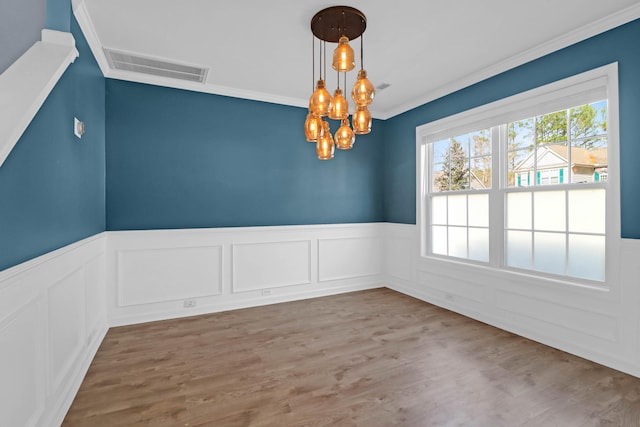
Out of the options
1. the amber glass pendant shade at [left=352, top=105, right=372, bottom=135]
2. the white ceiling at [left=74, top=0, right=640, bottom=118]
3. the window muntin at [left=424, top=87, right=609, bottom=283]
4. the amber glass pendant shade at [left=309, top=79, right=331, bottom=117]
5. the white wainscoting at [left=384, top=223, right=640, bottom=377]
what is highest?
the white ceiling at [left=74, top=0, right=640, bottom=118]

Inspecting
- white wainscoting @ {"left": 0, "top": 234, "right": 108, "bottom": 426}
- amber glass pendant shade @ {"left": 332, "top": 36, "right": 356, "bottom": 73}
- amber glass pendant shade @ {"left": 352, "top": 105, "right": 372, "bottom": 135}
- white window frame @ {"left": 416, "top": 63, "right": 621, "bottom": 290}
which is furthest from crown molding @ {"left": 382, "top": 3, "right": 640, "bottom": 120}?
white wainscoting @ {"left": 0, "top": 234, "right": 108, "bottom": 426}

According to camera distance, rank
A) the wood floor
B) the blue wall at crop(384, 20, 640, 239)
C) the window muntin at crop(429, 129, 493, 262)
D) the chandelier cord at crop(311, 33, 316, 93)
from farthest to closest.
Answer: the window muntin at crop(429, 129, 493, 262), the chandelier cord at crop(311, 33, 316, 93), the blue wall at crop(384, 20, 640, 239), the wood floor

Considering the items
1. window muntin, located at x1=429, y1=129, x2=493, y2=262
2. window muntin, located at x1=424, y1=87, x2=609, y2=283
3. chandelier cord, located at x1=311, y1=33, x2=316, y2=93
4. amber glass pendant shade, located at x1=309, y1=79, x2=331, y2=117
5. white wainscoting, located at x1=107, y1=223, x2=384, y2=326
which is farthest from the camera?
→ window muntin, located at x1=429, y1=129, x2=493, y2=262

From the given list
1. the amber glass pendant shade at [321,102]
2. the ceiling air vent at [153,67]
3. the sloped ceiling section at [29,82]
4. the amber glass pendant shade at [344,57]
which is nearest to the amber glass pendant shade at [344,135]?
the amber glass pendant shade at [321,102]

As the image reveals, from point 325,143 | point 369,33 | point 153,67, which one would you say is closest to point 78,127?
point 153,67

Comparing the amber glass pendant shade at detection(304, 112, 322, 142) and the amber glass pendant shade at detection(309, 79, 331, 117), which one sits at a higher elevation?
the amber glass pendant shade at detection(309, 79, 331, 117)

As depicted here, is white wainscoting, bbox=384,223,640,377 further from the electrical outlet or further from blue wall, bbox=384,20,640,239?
the electrical outlet

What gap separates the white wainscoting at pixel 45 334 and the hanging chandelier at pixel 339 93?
186 cm

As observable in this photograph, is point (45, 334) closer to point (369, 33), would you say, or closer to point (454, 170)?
point (369, 33)

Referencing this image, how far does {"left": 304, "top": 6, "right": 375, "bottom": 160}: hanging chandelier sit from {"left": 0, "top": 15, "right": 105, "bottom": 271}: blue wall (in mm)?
1610

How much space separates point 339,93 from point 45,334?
235 cm

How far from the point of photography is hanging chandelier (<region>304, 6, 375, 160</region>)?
2082 mm

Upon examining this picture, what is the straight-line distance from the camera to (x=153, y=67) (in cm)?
337

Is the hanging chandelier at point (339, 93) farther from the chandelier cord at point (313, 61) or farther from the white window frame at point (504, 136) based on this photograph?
the white window frame at point (504, 136)
